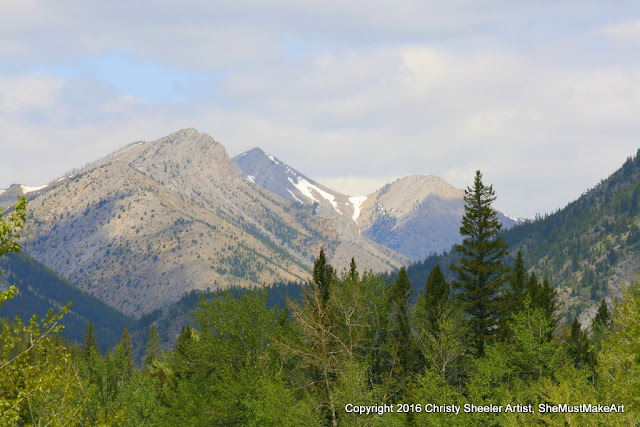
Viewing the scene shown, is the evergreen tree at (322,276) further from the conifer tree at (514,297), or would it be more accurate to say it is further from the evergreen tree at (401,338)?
the conifer tree at (514,297)

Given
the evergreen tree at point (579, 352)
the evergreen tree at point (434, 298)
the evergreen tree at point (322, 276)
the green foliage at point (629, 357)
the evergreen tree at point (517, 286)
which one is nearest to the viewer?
the green foliage at point (629, 357)

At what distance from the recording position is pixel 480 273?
7650 centimetres

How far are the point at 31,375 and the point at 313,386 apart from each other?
4110 cm

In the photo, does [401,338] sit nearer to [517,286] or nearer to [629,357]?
[517,286]

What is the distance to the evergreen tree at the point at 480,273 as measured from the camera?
75.4 m

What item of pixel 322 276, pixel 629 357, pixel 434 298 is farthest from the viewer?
pixel 322 276

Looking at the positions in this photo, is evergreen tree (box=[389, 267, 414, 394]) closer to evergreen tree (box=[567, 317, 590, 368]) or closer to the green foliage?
evergreen tree (box=[567, 317, 590, 368])

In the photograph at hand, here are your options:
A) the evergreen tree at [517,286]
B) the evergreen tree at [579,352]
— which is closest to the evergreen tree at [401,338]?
the evergreen tree at [517,286]

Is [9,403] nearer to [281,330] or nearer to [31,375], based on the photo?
[31,375]

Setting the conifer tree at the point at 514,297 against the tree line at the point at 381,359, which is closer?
the tree line at the point at 381,359

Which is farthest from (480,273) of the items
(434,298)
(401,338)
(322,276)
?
(322,276)

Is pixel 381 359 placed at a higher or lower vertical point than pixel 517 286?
lower

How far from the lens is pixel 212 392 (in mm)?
79250

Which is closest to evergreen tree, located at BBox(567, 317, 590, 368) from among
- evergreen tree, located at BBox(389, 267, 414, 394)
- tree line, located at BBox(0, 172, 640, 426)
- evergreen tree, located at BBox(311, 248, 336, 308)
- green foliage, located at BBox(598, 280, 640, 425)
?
tree line, located at BBox(0, 172, 640, 426)
